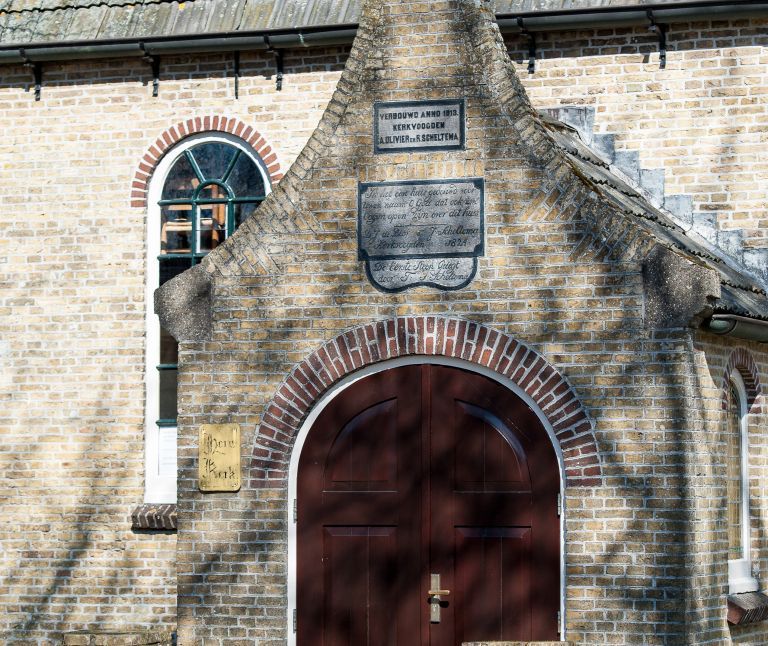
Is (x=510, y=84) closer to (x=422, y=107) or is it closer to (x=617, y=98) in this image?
(x=422, y=107)

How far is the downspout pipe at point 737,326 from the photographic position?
34.1 ft

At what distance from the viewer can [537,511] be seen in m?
10.5

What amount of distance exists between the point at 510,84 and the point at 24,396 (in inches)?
259

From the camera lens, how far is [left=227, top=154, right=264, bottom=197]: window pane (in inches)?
575

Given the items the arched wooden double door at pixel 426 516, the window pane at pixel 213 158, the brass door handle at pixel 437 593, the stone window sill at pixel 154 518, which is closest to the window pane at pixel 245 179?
the window pane at pixel 213 158

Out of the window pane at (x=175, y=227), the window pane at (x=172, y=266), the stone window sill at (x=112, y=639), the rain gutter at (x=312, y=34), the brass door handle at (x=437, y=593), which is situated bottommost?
the stone window sill at (x=112, y=639)

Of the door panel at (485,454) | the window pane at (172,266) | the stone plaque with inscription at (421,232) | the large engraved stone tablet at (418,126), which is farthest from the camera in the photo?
the window pane at (172,266)

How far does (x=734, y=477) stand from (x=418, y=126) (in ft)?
12.9

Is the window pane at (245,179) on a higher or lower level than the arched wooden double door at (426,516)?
higher

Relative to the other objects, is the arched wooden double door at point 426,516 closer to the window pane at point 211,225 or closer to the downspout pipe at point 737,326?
the downspout pipe at point 737,326

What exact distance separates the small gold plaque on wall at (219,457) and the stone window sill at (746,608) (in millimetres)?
3892

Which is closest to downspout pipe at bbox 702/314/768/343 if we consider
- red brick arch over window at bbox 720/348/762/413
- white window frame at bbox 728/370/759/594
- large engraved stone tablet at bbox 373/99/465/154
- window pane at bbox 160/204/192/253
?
red brick arch over window at bbox 720/348/762/413

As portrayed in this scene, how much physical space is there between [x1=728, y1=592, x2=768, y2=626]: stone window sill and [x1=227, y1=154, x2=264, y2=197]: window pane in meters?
6.37

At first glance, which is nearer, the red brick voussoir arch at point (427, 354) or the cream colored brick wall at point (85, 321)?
the red brick voussoir arch at point (427, 354)
